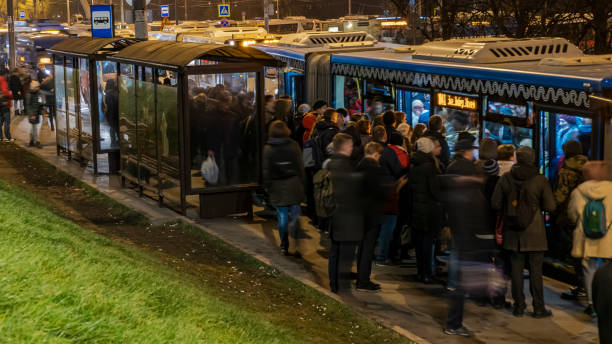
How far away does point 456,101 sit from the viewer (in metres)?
12.6

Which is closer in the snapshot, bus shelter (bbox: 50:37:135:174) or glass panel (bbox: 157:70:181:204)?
glass panel (bbox: 157:70:181:204)

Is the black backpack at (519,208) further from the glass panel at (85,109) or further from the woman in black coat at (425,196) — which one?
the glass panel at (85,109)

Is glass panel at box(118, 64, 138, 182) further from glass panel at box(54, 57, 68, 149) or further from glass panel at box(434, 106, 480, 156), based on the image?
glass panel at box(434, 106, 480, 156)

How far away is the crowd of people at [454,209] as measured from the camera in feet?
26.4

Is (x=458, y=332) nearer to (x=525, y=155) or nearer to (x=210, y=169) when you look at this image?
(x=525, y=155)

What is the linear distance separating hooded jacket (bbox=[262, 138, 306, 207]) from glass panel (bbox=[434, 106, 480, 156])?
2.66 meters

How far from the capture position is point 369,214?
30.2ft

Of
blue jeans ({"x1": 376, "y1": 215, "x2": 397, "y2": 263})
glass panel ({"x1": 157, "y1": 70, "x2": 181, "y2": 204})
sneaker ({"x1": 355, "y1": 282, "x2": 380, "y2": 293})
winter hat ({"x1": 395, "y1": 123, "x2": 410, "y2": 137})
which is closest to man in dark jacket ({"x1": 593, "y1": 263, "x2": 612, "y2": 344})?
sneaker ({"x1": 355, "y1": 282, "x2": 380, "y2": 293})

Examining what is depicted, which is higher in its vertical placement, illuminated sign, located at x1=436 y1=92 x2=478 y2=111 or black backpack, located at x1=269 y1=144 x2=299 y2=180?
illuminated sign, located at x1=436 y1=92 x2=478 y2=111

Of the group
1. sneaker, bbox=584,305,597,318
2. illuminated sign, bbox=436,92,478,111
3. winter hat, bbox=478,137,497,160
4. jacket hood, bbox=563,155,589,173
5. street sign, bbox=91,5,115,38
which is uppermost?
street sign, bbox=91,5,115,38

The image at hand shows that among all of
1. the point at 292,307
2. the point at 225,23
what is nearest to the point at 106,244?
the point at 292,307

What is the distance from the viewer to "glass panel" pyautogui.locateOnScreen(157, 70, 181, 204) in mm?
13453

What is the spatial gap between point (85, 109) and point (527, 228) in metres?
11.9

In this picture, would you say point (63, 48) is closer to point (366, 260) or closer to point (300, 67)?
point (300, 67)
